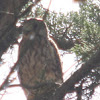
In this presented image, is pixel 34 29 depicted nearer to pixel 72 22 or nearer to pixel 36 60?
pixel 36 60

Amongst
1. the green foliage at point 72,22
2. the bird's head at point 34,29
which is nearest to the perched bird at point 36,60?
the bird's head at point 34,29

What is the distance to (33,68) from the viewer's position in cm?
267

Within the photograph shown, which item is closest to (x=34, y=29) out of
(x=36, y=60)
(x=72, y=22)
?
(x=36, y=60)

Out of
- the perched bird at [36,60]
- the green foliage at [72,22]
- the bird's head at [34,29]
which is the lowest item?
the perched bird at [36,60]

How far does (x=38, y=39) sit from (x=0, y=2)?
1392mm

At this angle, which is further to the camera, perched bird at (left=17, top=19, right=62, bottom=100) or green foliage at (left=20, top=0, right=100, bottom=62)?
perched bird at (left=17, top=19, right=62, bottom=100)

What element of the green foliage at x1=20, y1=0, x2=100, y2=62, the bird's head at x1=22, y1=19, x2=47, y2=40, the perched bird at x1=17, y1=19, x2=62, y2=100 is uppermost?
the green foliage at x1=20, y1=0, x2=100, y2=62

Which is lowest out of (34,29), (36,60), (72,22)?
(36,60)

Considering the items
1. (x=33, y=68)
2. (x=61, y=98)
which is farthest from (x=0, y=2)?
(x=33, y=68)

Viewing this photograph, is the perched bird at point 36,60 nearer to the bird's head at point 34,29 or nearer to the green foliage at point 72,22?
the bird's head at point 34,29

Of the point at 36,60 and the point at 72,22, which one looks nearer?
the point at 72,22

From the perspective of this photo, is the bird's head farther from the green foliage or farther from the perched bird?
the green foliage

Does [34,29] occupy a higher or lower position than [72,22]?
lower

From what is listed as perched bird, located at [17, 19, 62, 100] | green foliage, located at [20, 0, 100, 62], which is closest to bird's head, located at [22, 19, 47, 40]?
perched bird, located at [17, 19, 62, 100]
